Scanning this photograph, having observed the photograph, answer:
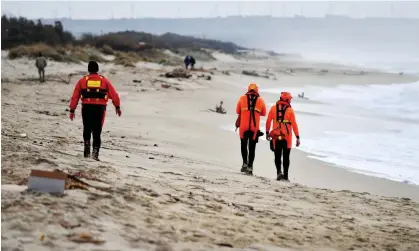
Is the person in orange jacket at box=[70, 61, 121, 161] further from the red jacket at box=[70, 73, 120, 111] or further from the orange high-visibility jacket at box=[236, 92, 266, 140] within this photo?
the orange high-visibility jacket at box=[236, 92, 266, 140]

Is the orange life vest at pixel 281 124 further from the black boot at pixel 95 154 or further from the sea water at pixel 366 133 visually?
the black boot at pixel 95 154

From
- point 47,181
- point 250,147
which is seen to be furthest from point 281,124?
point 47,181

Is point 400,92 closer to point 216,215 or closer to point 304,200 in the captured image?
point 304,200

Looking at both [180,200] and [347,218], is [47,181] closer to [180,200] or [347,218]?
[180,200]

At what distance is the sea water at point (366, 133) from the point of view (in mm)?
10215

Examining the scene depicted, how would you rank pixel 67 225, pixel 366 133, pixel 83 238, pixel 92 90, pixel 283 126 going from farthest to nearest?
pixel 366 133, pixel 283 126, pixel 92 90, pixel 67 225, pixel 83 238

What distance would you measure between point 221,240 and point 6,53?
95.0 ft

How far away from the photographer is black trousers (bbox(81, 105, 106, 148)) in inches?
278

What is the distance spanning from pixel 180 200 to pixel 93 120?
7.81 feet

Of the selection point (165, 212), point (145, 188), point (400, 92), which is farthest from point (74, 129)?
point (400, 92)

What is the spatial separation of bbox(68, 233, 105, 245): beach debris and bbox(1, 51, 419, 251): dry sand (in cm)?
2

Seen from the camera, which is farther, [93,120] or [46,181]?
[93,120]

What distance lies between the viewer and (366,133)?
13930 mm

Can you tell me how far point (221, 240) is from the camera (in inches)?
172
